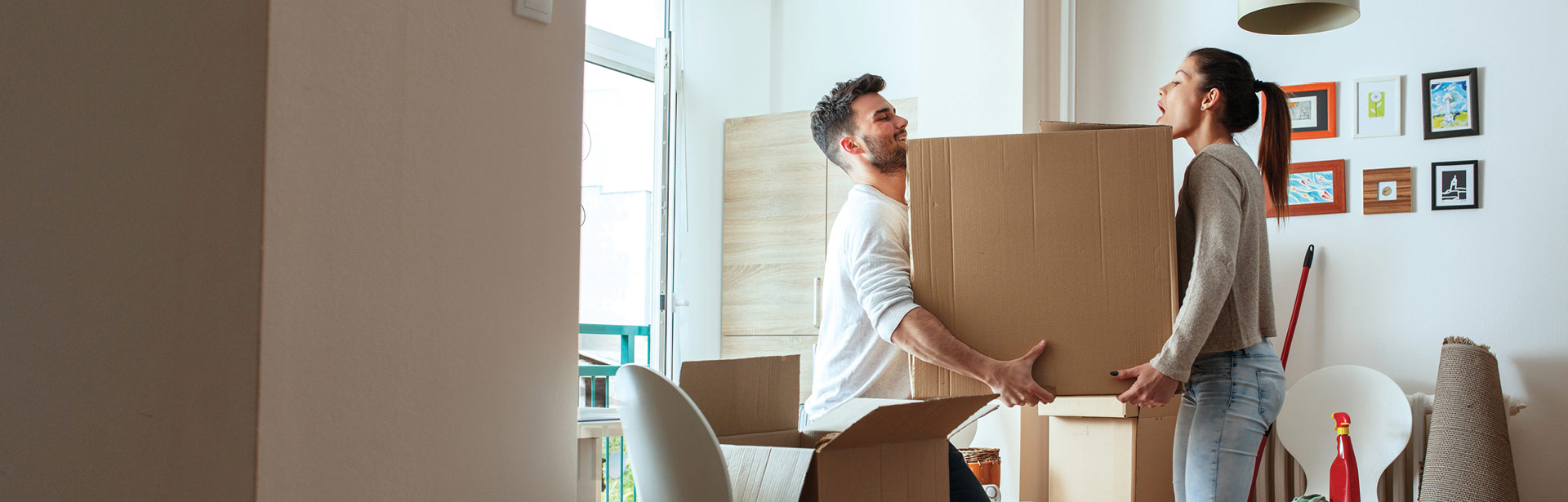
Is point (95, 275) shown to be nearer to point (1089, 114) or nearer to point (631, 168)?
point (631, 168)

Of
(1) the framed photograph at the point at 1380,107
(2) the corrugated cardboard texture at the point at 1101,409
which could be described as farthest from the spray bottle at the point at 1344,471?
(1) the framed photograph at the point at 1380,107

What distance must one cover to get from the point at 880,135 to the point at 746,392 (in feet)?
1.98

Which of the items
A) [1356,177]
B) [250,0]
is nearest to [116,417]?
[250,0]

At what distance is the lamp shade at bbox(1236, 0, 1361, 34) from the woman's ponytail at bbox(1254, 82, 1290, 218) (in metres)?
0.73

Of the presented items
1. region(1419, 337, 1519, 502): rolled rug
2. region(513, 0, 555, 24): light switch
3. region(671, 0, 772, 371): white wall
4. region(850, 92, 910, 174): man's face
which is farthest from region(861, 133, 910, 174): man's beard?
region(671, 0, 772, 371): white wall

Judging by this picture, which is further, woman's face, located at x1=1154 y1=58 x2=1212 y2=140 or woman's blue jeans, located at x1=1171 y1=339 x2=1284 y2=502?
woman's face, located at x1=1154 y1=58 x2=1212 y2=140

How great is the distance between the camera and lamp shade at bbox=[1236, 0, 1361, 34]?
2.36 meters

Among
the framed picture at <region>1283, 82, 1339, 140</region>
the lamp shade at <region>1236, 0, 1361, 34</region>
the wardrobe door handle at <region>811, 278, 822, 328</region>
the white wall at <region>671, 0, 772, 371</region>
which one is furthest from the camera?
the white wall at <region>671, 0, 772, 371</region>

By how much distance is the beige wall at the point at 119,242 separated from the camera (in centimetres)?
105

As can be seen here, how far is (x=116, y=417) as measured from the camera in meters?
1.13

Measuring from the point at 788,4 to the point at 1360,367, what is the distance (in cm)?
270

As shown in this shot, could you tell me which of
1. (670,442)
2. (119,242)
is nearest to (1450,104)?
(670,442)

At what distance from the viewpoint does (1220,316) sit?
1578 mm

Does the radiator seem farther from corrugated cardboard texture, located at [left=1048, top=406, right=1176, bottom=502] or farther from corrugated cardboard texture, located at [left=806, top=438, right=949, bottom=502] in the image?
corrugated cardboard texture, located at [left=806, top=438, right=949, bottom=502]
